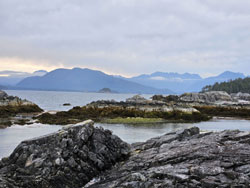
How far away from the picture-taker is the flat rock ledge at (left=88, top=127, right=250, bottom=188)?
10.4m

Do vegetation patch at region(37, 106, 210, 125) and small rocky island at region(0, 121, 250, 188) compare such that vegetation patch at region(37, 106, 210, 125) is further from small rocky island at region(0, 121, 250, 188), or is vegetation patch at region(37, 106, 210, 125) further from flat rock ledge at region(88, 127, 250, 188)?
flat rock ledge at region(88, 127, 250, 188)

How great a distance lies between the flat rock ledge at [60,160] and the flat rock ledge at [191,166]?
863 millimetres

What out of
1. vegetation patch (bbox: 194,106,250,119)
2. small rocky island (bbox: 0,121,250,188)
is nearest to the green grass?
vegetation patch (bbox: 194,106,250,119)

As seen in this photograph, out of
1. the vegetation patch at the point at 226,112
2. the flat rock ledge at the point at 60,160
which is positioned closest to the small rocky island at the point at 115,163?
the flat rock ledge at the point at 60,160

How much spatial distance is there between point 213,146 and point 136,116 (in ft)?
132

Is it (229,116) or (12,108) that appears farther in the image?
(229,116)

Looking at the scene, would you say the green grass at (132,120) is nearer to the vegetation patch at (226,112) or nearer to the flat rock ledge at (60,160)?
the vegetation patch at (226,112)

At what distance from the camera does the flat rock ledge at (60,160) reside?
11.8m

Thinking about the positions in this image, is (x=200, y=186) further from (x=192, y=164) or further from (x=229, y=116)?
(x=229, y=116)

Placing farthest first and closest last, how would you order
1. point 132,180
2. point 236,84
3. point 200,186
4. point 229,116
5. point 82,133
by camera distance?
1. point 236,84
2. point 229,116
3. point 82,133
4. point 132,180
5. point 200,186

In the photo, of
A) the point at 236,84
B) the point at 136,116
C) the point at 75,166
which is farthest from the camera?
the point at 236,84

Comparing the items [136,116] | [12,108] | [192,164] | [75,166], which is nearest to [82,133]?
[75,166]

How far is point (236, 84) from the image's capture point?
18350cm

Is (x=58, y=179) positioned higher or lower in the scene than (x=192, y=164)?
lower
